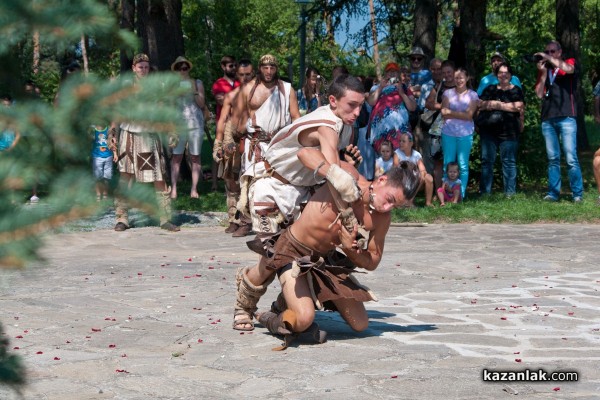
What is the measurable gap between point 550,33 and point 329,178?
31788 millimetres

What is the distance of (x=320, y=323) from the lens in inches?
282

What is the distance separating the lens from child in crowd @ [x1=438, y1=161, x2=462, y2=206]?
45.7 feet

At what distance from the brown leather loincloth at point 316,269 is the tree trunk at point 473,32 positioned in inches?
410

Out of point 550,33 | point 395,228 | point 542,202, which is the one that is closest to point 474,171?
point 542,202

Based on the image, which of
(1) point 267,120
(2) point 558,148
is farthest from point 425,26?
(1) point 267,120

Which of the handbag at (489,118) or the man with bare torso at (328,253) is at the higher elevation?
the handbag at (489,118)

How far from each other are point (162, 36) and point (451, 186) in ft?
20.3

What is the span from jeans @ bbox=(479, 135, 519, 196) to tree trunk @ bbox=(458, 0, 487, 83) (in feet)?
7.27

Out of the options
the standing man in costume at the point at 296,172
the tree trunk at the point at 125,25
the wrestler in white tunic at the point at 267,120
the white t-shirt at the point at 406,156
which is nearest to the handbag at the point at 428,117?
the white t-shirt at the point at 406,156

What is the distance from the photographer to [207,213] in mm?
13586

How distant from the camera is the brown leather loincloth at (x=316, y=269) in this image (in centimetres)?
637

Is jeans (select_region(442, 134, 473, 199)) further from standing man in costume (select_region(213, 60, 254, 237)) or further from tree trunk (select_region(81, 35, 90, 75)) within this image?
tree trunk (select_region(81, 35, 90, 75))

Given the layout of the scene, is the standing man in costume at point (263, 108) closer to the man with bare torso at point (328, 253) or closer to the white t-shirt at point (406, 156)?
the white t-shirt at point (406, 156)

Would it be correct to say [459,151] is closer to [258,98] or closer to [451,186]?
[451,186]
